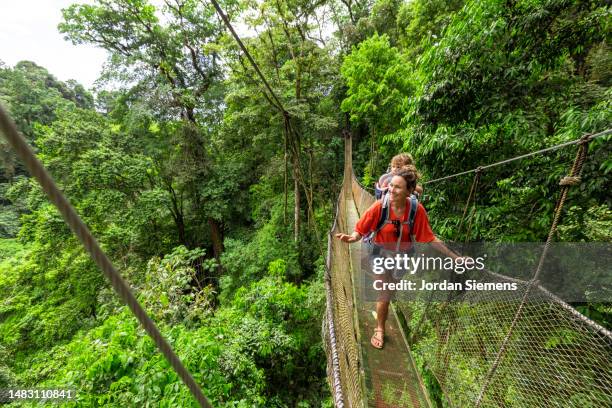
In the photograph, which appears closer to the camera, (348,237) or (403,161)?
(348,237)

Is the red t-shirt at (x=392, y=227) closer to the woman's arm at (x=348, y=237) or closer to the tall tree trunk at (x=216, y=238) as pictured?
the woman's arm at (x=348, y=237)

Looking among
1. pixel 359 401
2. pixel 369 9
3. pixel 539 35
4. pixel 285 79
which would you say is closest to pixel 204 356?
pixel 359 401

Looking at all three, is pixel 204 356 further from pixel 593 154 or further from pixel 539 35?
pixel 539 35

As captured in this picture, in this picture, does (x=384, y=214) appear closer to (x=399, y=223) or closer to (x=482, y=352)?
(x=399, y=223)

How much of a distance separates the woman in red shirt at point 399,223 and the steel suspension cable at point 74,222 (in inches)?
38.6

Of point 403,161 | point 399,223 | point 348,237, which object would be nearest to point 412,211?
point 399,223

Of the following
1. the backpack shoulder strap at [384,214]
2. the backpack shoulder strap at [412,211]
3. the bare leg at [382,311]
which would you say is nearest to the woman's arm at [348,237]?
the backpack shoulder strap at [384,214]

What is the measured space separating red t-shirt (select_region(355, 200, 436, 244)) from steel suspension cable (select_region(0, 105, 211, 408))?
1083 millimetres

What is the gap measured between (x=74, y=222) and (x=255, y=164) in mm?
7581

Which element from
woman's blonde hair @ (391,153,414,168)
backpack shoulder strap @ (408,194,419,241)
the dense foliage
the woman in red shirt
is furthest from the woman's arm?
the dense foliage

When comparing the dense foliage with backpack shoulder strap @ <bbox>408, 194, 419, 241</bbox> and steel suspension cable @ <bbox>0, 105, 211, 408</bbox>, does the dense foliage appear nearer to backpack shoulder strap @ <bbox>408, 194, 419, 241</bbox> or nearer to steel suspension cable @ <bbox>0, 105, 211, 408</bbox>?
steel suspension cable @ <bbox>0, 105, 211, 408</bbox>

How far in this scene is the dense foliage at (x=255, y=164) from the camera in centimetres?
168

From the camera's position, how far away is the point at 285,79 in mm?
6219

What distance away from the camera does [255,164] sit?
771 centimetres
